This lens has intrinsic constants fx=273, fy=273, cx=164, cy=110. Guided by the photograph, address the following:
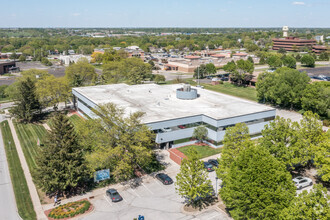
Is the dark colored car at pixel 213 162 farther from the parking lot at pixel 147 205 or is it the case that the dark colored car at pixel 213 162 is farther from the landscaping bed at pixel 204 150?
the parking lot at pixel 147 205

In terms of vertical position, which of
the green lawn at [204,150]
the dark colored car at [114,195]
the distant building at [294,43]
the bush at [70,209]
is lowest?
the bush at [70,209]

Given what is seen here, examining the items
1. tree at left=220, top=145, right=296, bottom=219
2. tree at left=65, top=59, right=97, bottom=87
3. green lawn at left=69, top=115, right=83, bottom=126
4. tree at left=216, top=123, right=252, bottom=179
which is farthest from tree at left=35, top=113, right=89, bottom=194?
tree at left=65, top=59, right=97, bottom=87

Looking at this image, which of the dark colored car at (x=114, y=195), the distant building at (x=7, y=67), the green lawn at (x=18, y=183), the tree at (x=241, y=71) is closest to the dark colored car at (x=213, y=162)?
the dark colored car at (x=114, y=195)

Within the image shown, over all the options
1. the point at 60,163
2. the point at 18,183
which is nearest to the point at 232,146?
the point at 60,163

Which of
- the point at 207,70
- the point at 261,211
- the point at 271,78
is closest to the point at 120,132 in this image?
the point at 261,211

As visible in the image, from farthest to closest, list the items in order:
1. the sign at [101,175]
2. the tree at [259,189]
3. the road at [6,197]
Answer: the sign at [101,175]
the road at [6,197]
the tree at [259,189]

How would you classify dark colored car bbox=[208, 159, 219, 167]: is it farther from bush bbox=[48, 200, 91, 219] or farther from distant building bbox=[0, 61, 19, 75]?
distant building bbox=[0, 61, 19, 75]

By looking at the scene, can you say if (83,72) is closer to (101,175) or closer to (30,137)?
(30,137)
